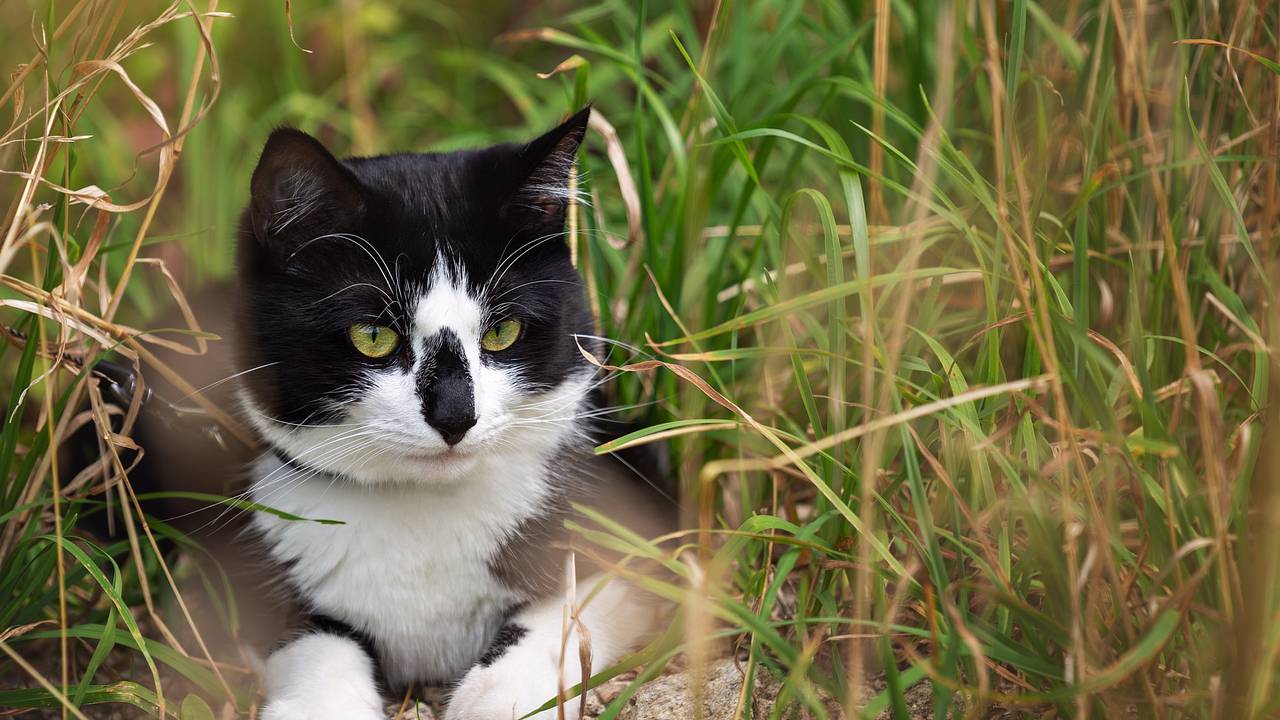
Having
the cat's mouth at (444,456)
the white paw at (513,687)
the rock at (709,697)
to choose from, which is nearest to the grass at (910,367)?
the rock at (709,697)

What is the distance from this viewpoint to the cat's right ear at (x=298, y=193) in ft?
4.45

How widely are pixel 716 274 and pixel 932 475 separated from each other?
0.65 m

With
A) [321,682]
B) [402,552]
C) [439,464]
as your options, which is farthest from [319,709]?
[439,464]

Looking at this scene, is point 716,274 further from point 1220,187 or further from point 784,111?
point 1220,187

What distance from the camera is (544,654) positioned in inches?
58.6

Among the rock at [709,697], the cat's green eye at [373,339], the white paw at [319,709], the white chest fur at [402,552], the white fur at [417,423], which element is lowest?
the rock at [709,697]

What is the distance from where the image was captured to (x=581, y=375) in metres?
1.64

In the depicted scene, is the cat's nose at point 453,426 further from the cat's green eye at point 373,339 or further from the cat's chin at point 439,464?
the cat's green eye at point 373,339

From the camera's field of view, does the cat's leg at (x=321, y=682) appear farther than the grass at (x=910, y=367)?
Yes

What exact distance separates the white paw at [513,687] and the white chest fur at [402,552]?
101 millimetres

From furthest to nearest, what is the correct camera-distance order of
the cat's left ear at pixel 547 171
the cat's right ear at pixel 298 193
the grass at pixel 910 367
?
the cat's left ear at pixel 547 171 → the cat's right ear at pixel 298 193 → the grass at pixel 910 367

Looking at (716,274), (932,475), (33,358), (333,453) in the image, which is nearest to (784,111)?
(716,274)

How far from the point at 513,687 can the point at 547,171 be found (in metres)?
0.74

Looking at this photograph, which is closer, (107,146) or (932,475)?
(932,475)
